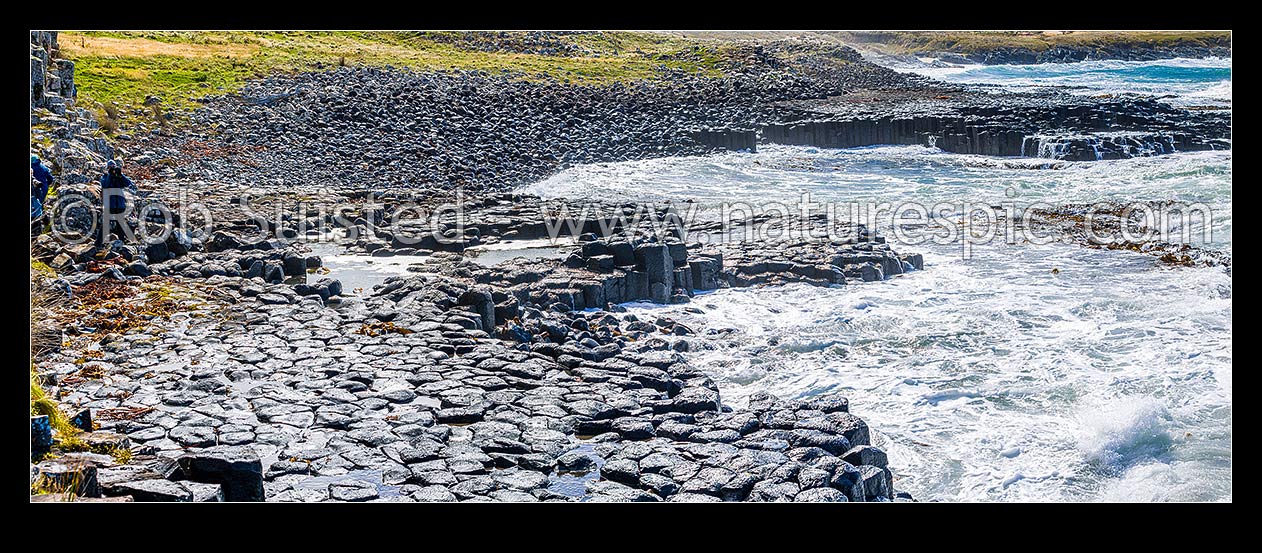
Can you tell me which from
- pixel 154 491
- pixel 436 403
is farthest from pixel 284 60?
pixel 154 491

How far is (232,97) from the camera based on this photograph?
10094 millimetres

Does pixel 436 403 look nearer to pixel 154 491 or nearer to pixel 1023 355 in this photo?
pixel 154 491

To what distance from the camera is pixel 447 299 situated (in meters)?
7.69

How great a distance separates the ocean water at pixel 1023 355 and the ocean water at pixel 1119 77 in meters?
0.70

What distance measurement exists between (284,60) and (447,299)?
313 cm

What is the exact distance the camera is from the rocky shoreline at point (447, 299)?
4883 mm

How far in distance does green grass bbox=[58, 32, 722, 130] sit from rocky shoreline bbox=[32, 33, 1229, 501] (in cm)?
28

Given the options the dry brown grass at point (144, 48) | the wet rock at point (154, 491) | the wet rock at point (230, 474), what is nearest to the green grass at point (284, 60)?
the dry brown grass at point (144, 48)

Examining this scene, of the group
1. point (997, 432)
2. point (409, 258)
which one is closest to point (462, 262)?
point (409, 258)

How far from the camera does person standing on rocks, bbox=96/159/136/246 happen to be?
327 inches

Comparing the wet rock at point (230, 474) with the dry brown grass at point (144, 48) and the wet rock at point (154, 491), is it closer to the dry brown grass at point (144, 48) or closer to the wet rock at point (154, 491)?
the wet rock at point (154, 491)

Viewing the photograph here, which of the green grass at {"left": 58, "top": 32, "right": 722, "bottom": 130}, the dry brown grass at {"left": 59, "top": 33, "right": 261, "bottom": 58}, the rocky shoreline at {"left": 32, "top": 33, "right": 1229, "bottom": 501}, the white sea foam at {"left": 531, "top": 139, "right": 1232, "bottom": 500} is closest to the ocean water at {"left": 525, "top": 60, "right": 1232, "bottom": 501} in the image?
the white sea foam at {"left": 531, "top": 139, "right": 1232, "bottom": 500}

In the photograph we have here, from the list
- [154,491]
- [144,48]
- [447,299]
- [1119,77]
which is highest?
[144,48]

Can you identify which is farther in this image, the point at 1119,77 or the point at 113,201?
the point at 1119,77
